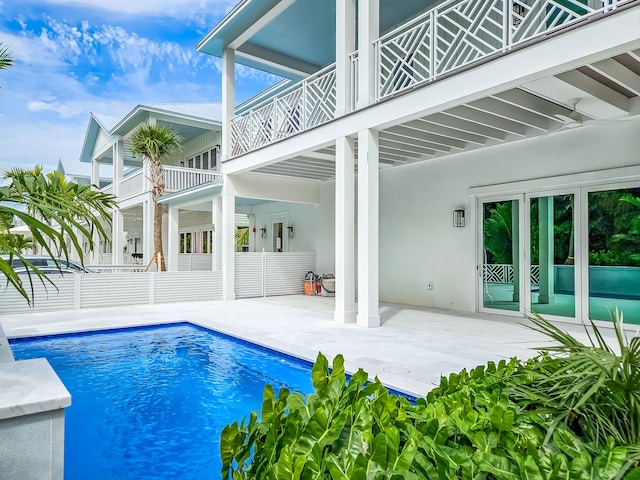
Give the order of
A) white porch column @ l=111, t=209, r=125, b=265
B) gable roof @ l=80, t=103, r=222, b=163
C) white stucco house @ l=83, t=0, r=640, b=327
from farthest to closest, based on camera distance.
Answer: white porch column @ l=111, t=209, r=125, b=265
gable roof @ l=80, t=103, r=222, b=163
white stucco house @ l=83, t=0, r=640, b=327

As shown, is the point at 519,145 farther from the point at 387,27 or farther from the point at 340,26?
the point at 387,27

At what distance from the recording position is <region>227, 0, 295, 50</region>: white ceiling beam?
967 cm

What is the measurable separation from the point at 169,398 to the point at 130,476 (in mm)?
1608

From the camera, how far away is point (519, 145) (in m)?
8.84

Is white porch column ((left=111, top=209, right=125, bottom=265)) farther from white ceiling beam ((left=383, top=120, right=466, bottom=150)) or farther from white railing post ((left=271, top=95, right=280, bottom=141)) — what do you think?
white ceiling beam ((left=383, top=120, right=466, bottom=150))

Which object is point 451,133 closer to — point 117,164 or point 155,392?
point 155,392

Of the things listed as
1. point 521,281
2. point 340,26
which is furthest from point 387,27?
point 521,281

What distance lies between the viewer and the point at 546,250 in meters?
8.38

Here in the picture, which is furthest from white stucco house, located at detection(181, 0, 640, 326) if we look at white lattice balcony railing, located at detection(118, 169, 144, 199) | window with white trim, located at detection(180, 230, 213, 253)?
window with white trim, located at detection(180, 230, 213, 253)

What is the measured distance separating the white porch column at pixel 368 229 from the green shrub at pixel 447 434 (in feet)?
19.1

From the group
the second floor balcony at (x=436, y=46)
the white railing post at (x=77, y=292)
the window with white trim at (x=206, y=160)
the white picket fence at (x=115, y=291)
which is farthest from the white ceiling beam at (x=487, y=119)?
the window with white trim at (x=206, y=160)

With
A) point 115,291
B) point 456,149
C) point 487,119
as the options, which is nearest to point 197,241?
point 115,291

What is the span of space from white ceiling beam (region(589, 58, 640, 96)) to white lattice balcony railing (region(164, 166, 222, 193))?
40.9ft

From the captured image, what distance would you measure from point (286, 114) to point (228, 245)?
4.11 metres
